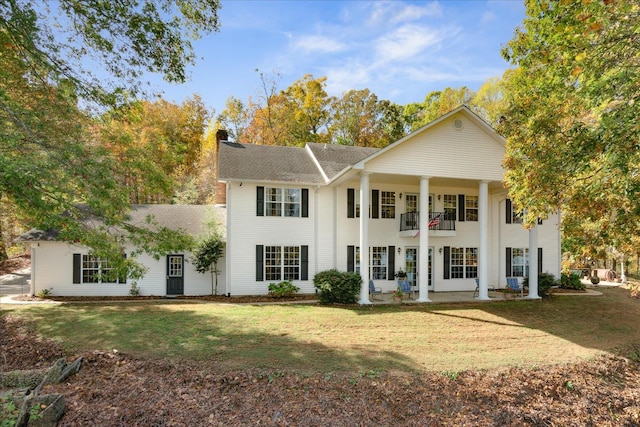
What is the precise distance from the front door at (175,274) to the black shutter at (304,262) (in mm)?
5480

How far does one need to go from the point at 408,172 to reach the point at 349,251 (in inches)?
182

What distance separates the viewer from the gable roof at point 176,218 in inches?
594

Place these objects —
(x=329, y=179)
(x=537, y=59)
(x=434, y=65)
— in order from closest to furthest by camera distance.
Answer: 1. (x=537, y=59)
2. (x=434, y=65)
3. (x=329, y=179)

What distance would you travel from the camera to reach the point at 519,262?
60.1ft

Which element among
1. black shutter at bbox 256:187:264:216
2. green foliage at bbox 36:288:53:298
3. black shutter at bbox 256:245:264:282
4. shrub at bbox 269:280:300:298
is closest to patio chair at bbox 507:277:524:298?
shrub at bbox 269:280:300:298

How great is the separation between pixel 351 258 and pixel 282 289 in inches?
139

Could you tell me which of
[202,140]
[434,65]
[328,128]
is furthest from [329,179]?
[202,140]

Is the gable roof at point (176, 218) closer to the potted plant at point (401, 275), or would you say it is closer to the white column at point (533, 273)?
the potted plant at point (401, 275)

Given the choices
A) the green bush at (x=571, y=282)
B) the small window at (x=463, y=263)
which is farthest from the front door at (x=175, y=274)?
the green bush at (x=571, y=282)

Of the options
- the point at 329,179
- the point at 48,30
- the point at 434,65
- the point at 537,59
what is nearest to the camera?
the point at 537,59

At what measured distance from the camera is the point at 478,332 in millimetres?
10234

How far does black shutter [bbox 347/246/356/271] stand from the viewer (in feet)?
52.7

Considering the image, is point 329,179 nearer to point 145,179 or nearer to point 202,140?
point 145,179

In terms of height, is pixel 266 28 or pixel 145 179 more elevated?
pixel 266 28
